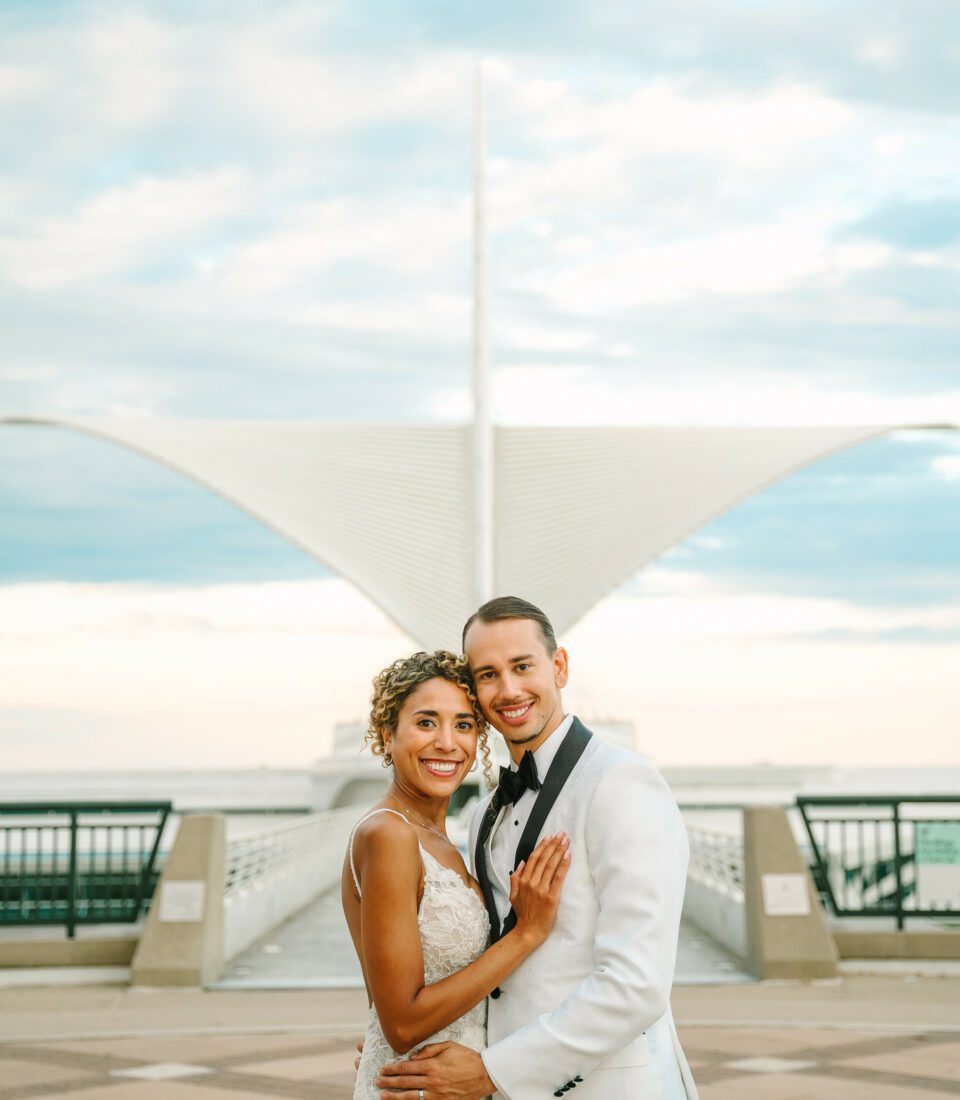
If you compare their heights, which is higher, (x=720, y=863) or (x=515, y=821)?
(x=515, y=821)

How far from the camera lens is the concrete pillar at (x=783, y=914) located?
8.81 m

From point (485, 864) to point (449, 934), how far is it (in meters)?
0.20

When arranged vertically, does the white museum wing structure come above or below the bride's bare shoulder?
above

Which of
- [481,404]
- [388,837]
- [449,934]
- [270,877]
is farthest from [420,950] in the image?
[481,404]

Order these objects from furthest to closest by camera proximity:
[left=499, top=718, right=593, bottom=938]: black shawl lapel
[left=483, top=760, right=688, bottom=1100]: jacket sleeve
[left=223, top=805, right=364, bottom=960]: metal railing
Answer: [left=223, top=805, right=364, bottom=960]: metal railing → [left=499, top=718, right=593, bottom=938]: black shawl lapel → [left=483, top=760, right=688, bottom=1100]: jacket sleeve

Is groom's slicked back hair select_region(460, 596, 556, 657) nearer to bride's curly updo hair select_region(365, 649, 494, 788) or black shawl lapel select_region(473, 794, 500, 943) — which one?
bride's curly updo hair select_region(365, 649, 494, 788)

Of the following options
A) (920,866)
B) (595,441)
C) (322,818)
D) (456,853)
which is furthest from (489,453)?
(456,853)

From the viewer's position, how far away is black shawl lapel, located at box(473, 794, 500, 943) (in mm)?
2760

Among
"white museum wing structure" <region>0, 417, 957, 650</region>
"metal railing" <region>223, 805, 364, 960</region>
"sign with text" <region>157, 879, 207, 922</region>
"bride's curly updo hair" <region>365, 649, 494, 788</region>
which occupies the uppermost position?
"white museum wing structure" <region>0, 417, 957, 650</region>

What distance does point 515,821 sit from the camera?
273 centimetres

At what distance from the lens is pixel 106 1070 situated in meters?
6.30

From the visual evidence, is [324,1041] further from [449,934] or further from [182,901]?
[449,934]

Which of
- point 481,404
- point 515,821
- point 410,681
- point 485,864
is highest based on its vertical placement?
point 481,404

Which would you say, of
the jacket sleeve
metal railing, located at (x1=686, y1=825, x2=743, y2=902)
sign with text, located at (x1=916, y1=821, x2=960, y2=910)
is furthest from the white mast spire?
the jacket sleeve
